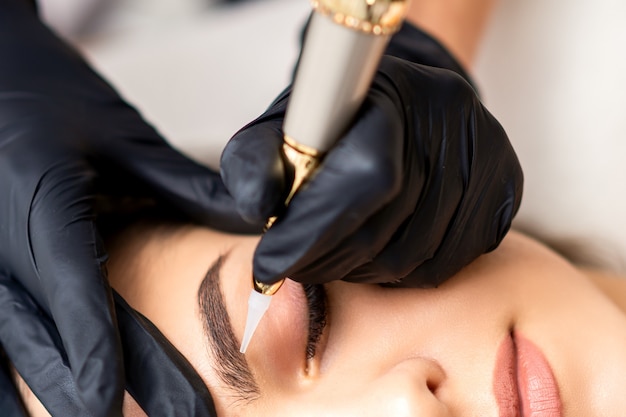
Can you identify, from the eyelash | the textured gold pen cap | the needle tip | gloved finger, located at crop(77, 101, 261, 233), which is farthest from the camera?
gloved finger, located at crop(77, 101, 261, 233)

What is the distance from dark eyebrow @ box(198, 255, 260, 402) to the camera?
0.83 m

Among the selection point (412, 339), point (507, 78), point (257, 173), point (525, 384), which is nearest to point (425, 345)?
point (412, 339)

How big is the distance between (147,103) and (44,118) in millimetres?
691

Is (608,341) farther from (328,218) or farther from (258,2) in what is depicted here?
(258,2)

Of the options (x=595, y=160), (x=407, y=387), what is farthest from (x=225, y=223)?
(x=595, y=160)

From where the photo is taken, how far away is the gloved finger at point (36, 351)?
0.83 m

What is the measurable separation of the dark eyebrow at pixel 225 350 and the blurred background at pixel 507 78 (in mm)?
564

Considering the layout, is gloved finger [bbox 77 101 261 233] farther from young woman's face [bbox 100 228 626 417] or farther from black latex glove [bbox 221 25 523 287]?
black latex glove [bbox 221 25 523 287]

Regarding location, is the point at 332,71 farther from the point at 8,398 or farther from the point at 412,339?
the point at 8,398

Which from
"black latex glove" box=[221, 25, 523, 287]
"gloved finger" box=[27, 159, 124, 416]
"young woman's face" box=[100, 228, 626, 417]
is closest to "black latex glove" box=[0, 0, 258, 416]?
"gloved finger" box=[27, 159, 124, 416]

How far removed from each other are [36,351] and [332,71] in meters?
0.54

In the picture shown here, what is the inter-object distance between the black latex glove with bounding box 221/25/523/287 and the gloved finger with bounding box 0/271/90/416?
31 centimetres

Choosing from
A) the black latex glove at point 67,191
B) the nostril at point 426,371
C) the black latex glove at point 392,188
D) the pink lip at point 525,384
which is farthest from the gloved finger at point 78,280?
the pink lip at point 525,384

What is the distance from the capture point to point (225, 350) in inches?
33.1
